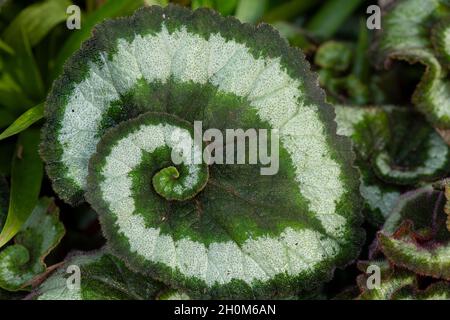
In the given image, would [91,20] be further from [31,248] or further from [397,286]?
[397,286]

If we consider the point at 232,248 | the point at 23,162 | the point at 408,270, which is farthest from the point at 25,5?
the point at 408,270

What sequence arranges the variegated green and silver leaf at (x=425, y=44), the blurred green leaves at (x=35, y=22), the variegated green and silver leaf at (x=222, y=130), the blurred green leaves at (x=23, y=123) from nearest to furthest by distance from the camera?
1. the variegated green and silver leaf at (x=222, y=130)
2. the blurred green leaves at (x=23, y=123)
3. the variegated green and silver leaf at (x=425, y=44)
4. the blurred green leaves at (x=35, y=22)

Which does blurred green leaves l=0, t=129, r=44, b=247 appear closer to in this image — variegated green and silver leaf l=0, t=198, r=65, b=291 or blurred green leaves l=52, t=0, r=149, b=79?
variegated green and silver leaf l=0, t=198, r=65, b=291

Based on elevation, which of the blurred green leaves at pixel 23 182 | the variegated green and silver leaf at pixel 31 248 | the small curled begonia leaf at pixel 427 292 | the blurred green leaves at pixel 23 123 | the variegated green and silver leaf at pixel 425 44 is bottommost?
the small curled begonia leaf at pixel 427 292

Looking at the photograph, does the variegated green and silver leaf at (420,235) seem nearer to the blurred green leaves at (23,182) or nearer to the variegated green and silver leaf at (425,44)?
the variegated green and silver leaf at (425,44)

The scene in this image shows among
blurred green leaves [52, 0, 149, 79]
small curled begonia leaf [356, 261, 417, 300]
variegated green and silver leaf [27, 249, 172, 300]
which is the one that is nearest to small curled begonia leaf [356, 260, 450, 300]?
small curled begonia leaf [356, 261, 417, 300]

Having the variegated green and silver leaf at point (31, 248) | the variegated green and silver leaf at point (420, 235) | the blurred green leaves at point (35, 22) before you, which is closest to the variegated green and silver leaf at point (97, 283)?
the variegated green and silver leaf at point (31, 248)

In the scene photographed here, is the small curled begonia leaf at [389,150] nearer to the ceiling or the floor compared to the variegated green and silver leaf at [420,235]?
nearer to the ceiling
